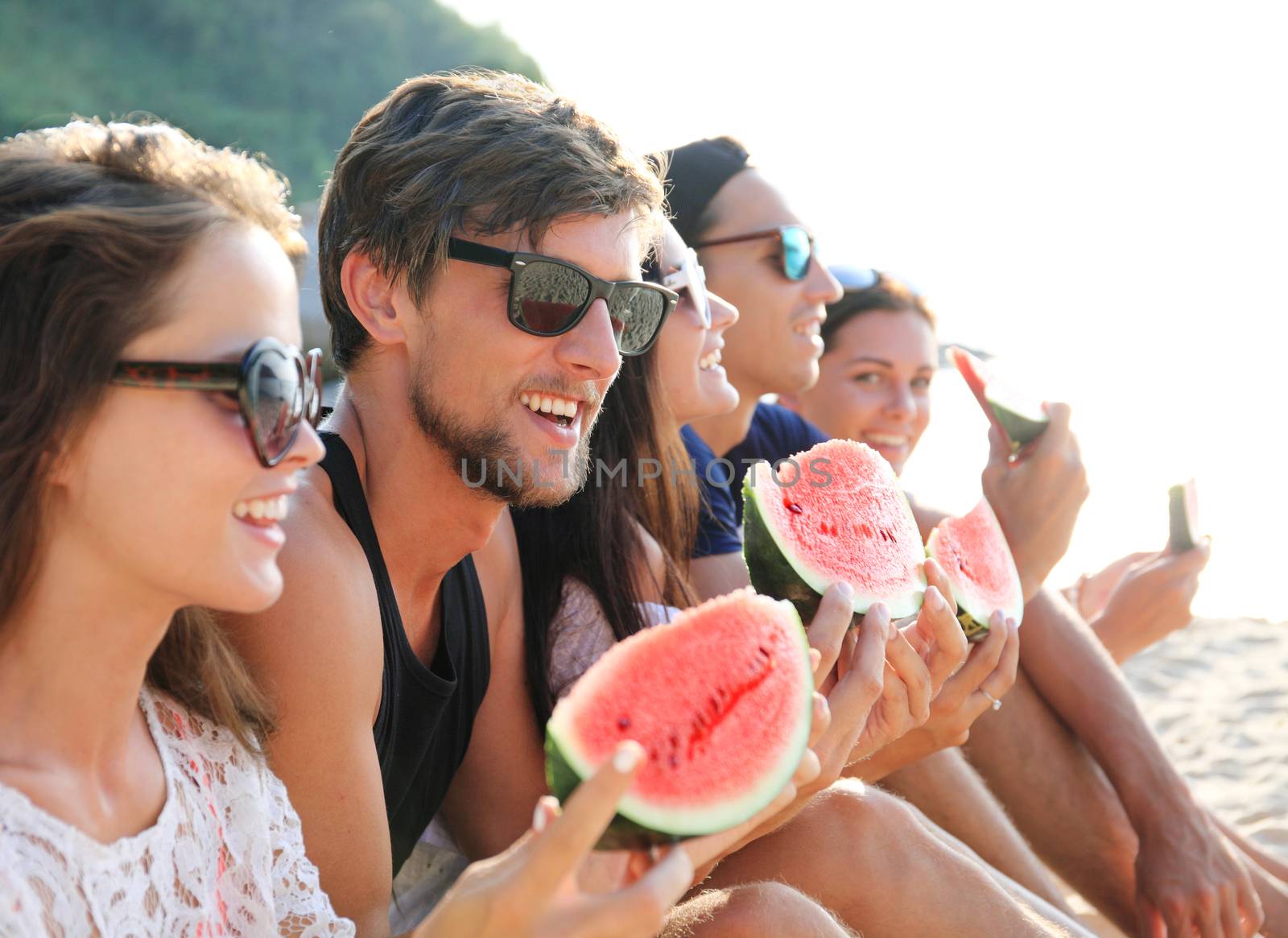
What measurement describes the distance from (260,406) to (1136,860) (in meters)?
3.41

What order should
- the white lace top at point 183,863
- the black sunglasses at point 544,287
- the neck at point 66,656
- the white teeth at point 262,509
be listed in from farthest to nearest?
the black sunglasses at point 544,287 < the white teeth at point 262,509 < the neck at point 66,656 < the white lace top at point 183,863

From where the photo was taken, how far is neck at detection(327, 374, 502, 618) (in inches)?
115

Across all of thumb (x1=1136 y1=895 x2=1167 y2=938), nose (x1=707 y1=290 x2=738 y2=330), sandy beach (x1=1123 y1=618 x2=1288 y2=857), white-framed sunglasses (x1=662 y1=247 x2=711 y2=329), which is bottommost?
sandy beach (x1=1123 y1=618 x2=1288 y2=857)

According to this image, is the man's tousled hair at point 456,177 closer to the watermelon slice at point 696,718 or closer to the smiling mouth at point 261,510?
the smiling mouth at point 261,510

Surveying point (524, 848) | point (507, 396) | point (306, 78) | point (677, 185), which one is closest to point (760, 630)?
point (524, 848)

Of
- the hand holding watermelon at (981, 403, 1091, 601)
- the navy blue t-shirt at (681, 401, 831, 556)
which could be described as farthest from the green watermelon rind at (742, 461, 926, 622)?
the hand holding watermelon at (981, 403, 1091, 601)

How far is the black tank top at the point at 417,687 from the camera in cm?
275

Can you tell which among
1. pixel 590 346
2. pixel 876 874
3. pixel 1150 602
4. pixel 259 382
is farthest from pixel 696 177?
pixel 259 382

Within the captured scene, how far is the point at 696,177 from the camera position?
5.11m

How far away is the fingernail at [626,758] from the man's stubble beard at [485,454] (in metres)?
1.27

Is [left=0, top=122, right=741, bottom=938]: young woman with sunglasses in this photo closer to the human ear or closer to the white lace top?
the white lace top

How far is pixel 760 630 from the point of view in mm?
2402

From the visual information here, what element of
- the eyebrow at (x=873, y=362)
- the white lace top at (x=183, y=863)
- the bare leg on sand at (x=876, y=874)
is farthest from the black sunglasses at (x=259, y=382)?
the eyebrow at (x=873, y=362)

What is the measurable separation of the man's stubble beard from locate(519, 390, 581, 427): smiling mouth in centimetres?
4
